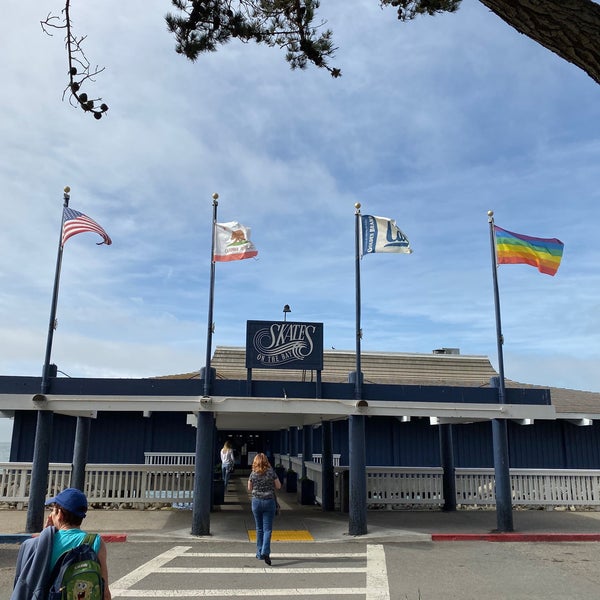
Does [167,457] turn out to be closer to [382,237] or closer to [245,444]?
[382,237]

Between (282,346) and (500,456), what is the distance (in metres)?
5.32

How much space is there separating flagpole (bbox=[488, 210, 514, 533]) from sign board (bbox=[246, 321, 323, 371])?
4.07 meters

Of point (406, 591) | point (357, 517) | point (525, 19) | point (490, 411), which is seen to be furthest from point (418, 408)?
point (525, 19)

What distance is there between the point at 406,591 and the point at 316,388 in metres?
5.27

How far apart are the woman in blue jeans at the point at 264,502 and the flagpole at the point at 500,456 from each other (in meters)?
5.63

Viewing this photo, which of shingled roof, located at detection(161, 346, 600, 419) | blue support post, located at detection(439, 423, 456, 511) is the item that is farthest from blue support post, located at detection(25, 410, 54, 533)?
shingled roof, located at detection(161, 346, 600, 419)

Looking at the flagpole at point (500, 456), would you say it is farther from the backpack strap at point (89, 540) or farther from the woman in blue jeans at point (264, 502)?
the backpack strap at point (89, 540)

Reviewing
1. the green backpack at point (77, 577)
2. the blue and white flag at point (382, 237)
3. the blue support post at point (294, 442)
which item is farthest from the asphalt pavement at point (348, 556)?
the blue support post at point (294, 442)

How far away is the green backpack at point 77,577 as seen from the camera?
3.40 meters

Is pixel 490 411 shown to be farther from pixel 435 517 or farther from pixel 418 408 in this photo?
pixel 435 517

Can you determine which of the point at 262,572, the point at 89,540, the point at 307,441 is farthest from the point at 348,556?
the point at 307,441

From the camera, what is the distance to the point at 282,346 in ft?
42.3

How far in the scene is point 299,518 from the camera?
15.1 m

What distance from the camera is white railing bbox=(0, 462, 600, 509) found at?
16672 mm
